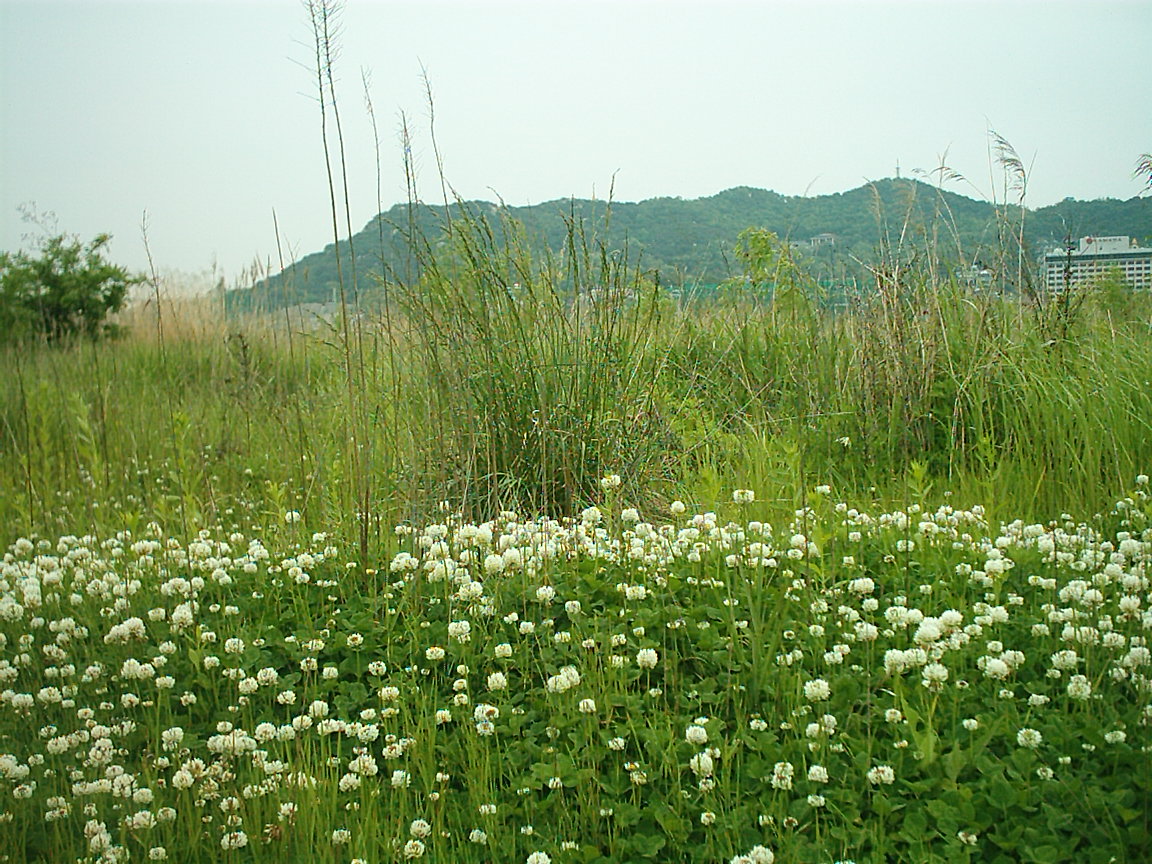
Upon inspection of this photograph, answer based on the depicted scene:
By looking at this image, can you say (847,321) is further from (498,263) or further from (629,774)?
(629,774)

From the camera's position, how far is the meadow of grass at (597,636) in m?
1.86

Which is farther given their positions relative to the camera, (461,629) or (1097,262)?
(1097,262)

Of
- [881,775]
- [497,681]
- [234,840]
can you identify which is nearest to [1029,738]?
[881,775]

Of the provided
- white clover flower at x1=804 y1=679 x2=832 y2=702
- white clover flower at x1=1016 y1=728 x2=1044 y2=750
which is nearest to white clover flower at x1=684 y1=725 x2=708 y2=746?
white clover flower at x1=804 y1=679 x2=832 y2=702

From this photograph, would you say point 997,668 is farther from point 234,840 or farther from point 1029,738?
point 234,840

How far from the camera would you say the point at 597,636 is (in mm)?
2414

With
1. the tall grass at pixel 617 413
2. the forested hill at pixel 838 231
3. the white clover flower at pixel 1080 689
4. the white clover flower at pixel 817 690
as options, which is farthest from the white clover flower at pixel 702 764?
the forested hill at pixel 838 231

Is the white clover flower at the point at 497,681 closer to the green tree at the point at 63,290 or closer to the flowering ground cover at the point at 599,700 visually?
the flowering ground cover at the point at 599,700

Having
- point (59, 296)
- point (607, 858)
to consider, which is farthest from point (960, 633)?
point (59, 296)

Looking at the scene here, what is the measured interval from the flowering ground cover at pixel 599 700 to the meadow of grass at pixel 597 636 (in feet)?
0.04

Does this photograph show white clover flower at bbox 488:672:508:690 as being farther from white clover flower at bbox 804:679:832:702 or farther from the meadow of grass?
white clover flower at bbox 804:679:832:702

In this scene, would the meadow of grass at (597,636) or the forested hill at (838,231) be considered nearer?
the meadow of grass at (597,636)

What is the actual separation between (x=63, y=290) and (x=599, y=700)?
390 inches

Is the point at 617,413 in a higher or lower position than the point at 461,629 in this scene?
higher
